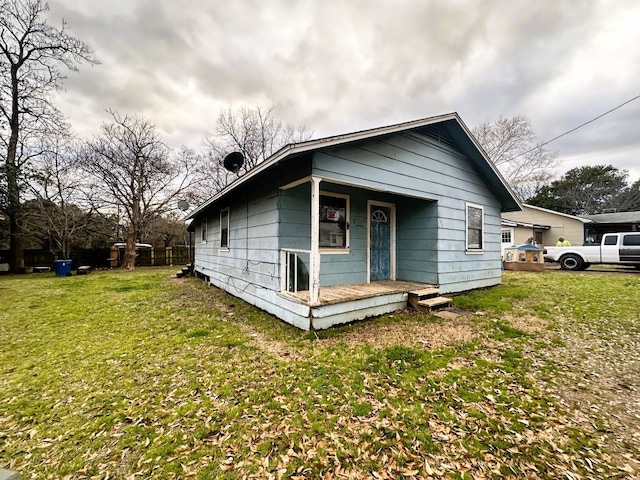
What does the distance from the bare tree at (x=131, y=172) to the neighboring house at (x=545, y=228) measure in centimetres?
2302

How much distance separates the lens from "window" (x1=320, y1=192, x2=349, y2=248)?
18.6ft

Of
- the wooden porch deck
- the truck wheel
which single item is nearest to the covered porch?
the wooden porch deck

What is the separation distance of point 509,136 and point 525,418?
24.6m

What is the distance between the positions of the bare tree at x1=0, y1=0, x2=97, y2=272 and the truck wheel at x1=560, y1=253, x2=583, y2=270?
24954 millimetres

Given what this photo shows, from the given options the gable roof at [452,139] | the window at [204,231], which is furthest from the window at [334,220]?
the window at [204,231]

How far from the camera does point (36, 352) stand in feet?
12.2

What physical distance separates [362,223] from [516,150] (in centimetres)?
2193

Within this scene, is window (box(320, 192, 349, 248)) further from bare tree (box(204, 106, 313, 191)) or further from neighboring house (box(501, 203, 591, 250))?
bare tree (box(204, 106, 313, 191))

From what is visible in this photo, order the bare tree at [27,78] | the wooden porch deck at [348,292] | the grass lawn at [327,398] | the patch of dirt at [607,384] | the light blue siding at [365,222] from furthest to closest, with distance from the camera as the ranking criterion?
the bare tree at [27,78] < the light blue siding at [365,222] < the wooden porch deck at [348,292] < the patch of dirt at [607,384] < the grass lawn at [327,398]

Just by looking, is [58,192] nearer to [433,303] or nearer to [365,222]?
[365,222]

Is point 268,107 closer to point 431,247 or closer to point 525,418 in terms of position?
point 431,247

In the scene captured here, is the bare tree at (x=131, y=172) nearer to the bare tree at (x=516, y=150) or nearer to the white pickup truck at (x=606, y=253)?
Answer: the white pickup truck at (x=606, y=253)

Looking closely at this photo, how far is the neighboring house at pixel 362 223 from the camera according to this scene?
4.53 m

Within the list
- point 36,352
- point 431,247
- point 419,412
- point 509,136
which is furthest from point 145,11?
point 509,136
